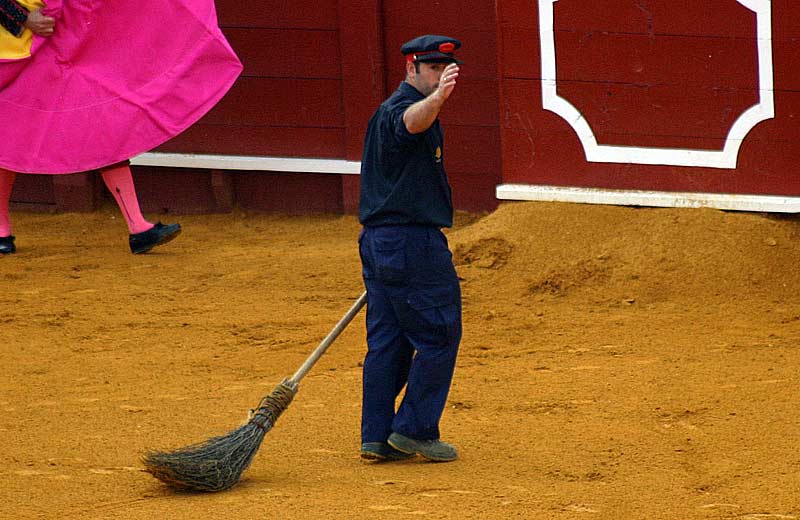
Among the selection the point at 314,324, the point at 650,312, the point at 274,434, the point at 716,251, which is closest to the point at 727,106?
the point at 716,251

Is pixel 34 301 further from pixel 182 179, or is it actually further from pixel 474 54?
pixel 474 54

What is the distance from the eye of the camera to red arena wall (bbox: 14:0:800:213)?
7.24 m

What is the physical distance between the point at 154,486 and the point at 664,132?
12.6ft

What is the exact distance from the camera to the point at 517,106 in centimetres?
787

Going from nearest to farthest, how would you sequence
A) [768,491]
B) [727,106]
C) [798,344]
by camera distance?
[768,491] < [798,344] < [727,106]

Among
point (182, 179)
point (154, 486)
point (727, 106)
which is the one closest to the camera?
point (154, 486)

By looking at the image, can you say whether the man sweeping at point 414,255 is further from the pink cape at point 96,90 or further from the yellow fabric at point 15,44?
the yellow fabric at point 15,44

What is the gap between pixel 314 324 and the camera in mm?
6762

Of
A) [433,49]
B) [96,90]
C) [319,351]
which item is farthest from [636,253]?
[96,90]

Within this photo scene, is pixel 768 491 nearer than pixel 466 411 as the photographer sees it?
Yes

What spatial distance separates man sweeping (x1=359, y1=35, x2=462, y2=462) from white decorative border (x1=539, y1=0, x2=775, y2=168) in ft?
9.72

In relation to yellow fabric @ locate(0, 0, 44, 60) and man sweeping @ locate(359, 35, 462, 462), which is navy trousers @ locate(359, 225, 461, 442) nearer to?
man sweeping @ locate(359, 35, 462, 462)

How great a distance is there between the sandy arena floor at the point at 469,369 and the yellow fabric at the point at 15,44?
1211 millimetres

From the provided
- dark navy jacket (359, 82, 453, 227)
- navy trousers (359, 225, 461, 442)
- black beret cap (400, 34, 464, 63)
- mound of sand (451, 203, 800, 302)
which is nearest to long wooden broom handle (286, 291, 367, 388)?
navy trousers (359, 225, 461, 442)
